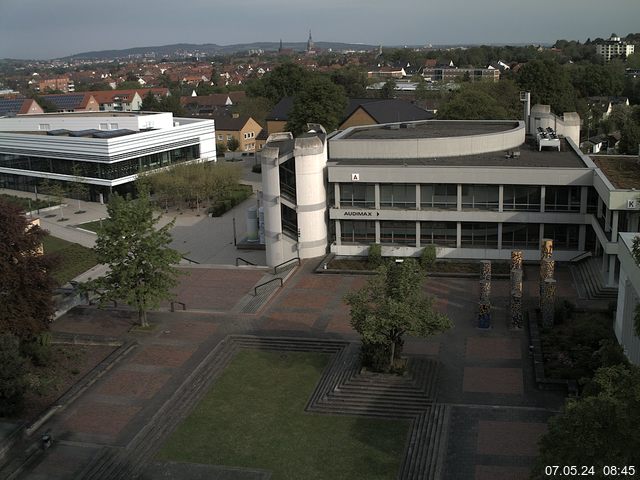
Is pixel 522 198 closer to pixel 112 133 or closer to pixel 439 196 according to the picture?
pixel 439 196

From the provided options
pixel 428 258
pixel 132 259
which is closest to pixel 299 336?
pixel 132 259

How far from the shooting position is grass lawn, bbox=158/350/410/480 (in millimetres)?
22219

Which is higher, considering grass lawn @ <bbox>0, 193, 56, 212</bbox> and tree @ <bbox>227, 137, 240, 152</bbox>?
tree @ <bbox>227, 137, 240, 152</bbox>

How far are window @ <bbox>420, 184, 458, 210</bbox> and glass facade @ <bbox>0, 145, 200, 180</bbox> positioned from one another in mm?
32808

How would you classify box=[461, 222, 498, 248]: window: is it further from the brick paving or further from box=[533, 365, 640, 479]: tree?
box=[533, 365, 640, 479]: tree

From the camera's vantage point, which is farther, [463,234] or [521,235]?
[463,234]

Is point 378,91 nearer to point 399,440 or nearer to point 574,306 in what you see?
point 574,306

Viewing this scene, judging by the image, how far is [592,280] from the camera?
119 ft

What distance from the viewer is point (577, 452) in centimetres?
1389

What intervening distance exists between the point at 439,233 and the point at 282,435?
20.7 meters

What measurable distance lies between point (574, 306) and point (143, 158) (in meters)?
45.1

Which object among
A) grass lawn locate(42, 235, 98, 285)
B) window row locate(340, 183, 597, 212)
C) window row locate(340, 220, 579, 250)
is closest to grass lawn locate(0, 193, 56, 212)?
grass lawn locate(42, 235, 98, 285)

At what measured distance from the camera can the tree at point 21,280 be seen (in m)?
28.1

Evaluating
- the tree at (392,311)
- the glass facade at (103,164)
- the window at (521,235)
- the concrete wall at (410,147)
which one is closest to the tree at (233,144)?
the glass facade at (103,164)
